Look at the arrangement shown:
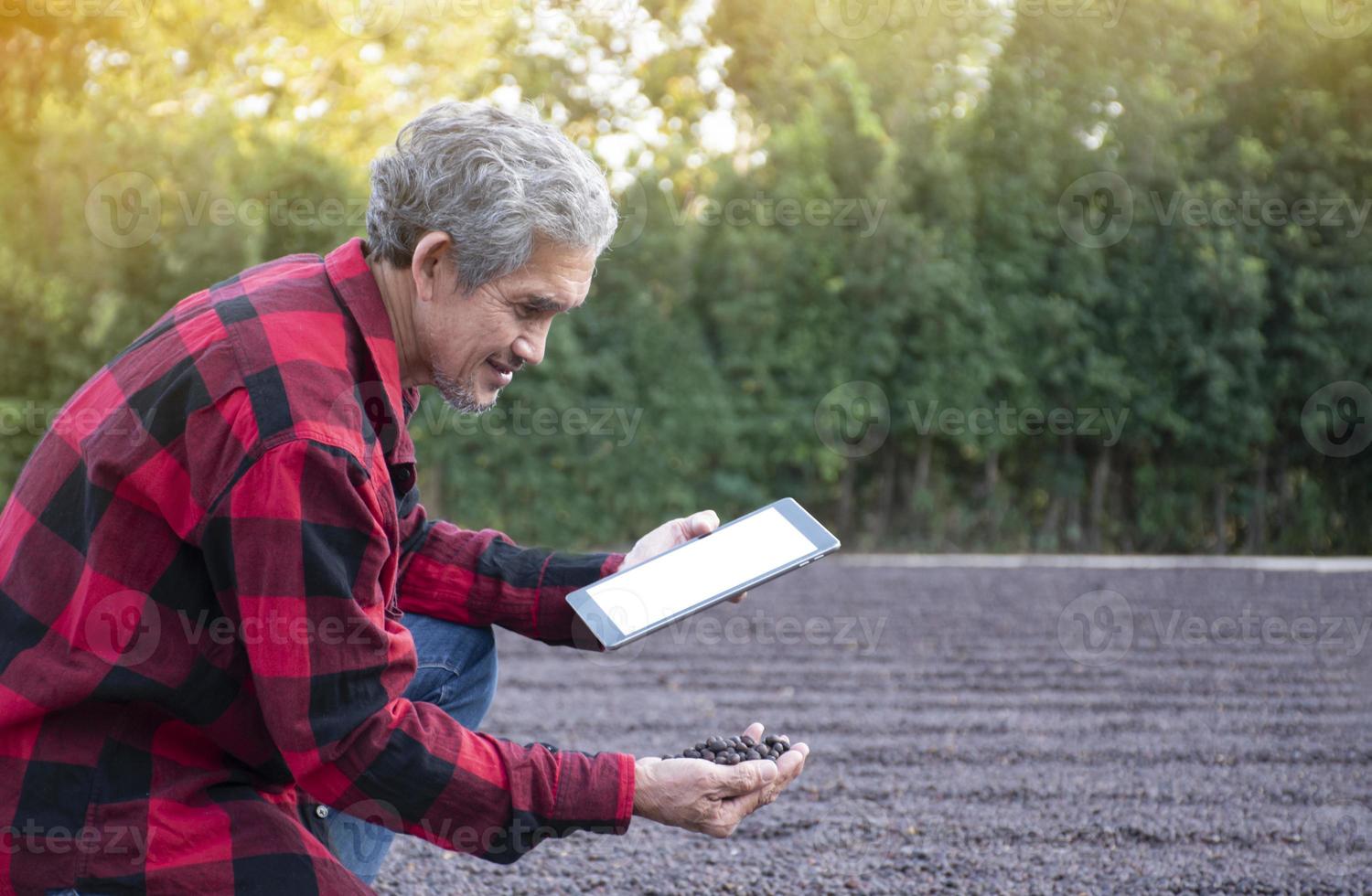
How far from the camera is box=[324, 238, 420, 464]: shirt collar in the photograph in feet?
5.65

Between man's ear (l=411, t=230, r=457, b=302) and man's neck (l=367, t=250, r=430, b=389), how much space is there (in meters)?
0.02

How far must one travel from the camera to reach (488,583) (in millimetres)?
2285

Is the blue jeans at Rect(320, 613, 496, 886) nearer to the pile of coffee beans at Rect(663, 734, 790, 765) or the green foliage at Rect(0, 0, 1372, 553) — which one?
the pile of coffee beans at Rect(663, 734, 790, 765)

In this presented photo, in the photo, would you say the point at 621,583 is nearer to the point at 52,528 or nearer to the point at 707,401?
the point at 52,528

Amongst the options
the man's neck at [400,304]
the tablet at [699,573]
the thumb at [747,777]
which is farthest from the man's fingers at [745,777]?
the man's neck at [400,304]

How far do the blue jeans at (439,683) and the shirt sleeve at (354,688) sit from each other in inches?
15.8

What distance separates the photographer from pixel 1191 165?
11.2m

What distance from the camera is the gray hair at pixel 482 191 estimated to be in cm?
172

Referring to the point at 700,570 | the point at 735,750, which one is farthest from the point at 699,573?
the point at 735,750

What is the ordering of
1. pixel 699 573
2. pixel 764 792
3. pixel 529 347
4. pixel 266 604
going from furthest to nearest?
pixel 699 573 < pixel 529 347 < pixel 764 792 < pixel 266 604

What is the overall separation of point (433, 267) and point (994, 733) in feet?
11.2

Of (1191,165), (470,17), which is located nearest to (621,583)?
(1191,165)

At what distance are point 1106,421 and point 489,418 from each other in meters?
5.26

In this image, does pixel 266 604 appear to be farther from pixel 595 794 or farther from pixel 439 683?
pixel 439 683
